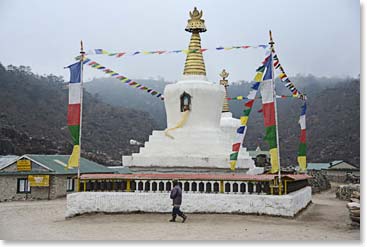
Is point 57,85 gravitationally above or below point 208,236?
above

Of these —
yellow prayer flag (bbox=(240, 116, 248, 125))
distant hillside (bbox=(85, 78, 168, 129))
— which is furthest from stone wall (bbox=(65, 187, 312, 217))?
distant hillside (bbox=(85, 78, 168, 129))

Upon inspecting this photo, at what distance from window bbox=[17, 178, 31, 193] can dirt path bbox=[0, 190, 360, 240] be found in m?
8.19

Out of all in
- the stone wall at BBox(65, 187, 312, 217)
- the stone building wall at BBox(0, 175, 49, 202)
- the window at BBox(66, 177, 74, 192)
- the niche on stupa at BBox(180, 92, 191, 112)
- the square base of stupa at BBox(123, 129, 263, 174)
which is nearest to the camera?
the stone wall at BBox(65, 187, 312, 217)

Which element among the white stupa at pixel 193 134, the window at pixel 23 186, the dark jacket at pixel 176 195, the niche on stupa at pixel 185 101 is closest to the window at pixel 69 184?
the window at pixel 23 186

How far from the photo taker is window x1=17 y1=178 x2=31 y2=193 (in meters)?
19.9

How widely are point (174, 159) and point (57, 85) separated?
59.2 metres

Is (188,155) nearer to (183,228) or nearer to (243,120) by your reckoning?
(243,120)

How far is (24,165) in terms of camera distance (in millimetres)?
19953

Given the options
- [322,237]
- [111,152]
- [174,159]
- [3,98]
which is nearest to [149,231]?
[322,237]

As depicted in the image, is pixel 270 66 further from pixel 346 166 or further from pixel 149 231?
pixel 346 166

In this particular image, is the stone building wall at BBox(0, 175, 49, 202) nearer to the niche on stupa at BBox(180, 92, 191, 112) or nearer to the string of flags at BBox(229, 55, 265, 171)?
the niche on stupa at BBox(180, 92, 191, 112)

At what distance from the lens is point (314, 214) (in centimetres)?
1223

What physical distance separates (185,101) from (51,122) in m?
40.6

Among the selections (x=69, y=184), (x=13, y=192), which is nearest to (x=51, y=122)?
(x=69, y=184)
